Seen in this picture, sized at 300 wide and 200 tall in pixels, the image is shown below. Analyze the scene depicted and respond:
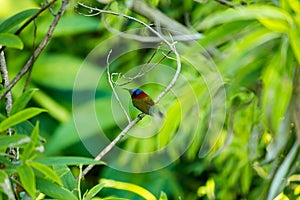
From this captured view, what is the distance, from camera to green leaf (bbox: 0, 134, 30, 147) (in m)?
0.51

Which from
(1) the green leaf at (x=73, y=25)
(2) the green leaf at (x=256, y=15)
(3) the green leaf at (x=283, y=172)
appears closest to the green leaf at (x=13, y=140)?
(2) the green leaf at (x=256, y=15)

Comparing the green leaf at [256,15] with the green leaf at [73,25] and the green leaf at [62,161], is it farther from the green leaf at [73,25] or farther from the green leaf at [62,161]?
the green leaf at [73,25]

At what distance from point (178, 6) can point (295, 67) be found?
2.65ft

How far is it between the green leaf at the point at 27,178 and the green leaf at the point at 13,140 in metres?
0.02

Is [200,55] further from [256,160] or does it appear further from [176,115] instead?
[256,160]

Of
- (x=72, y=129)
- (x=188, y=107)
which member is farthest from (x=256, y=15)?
(x=72, y=129)

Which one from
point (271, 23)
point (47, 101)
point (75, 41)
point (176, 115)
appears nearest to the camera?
point (271, 23)

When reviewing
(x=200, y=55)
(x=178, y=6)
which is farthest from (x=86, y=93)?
(x=200, y=55)

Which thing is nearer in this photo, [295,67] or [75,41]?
[295,67]

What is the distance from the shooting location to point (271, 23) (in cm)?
97

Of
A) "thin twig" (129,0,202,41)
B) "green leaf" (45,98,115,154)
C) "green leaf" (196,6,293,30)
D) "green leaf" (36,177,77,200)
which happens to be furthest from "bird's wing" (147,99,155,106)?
"green leaf" (45,98,115,154)

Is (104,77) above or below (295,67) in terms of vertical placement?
below

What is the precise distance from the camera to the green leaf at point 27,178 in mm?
499

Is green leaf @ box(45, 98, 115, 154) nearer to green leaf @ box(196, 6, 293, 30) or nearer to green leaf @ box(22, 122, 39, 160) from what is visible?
green leaf @ box(196, 6, 293, 30)
